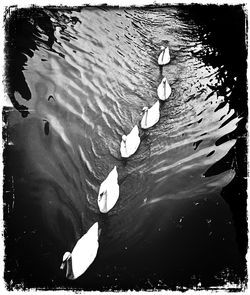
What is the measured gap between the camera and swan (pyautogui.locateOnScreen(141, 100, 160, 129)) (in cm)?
92

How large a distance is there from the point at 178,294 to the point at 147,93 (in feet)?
1.83

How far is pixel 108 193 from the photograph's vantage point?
2.88 feet

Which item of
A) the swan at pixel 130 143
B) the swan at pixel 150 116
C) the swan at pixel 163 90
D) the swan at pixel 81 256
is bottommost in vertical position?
the swan at pixel 81 256

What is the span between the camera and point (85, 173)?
903 millimetres

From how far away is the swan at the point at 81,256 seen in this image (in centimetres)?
86

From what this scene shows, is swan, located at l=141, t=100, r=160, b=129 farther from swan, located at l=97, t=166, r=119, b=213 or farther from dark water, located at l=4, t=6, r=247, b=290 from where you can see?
swan, located at l=97, t=166, r=119, b=213

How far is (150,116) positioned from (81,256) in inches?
16.6

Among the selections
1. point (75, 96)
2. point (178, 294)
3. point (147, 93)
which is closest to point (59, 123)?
point (75, 96)

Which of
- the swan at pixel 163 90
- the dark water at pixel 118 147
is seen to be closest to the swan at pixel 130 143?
the dark water at pixel 118 147

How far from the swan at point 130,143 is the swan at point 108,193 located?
2.6 inches

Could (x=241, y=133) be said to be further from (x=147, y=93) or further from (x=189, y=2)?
(x=189, y=2)

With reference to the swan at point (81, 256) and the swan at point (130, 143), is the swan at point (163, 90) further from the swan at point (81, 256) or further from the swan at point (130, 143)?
the swan at point (81, 256)

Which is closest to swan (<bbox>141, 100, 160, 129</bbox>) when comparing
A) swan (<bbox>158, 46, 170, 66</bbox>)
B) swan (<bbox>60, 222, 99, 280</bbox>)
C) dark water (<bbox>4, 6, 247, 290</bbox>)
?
dark water (<bbox>4, 6, 247, 290</bbox>)

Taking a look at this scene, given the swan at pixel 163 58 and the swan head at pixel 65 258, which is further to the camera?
the swan at pixel 163 58
